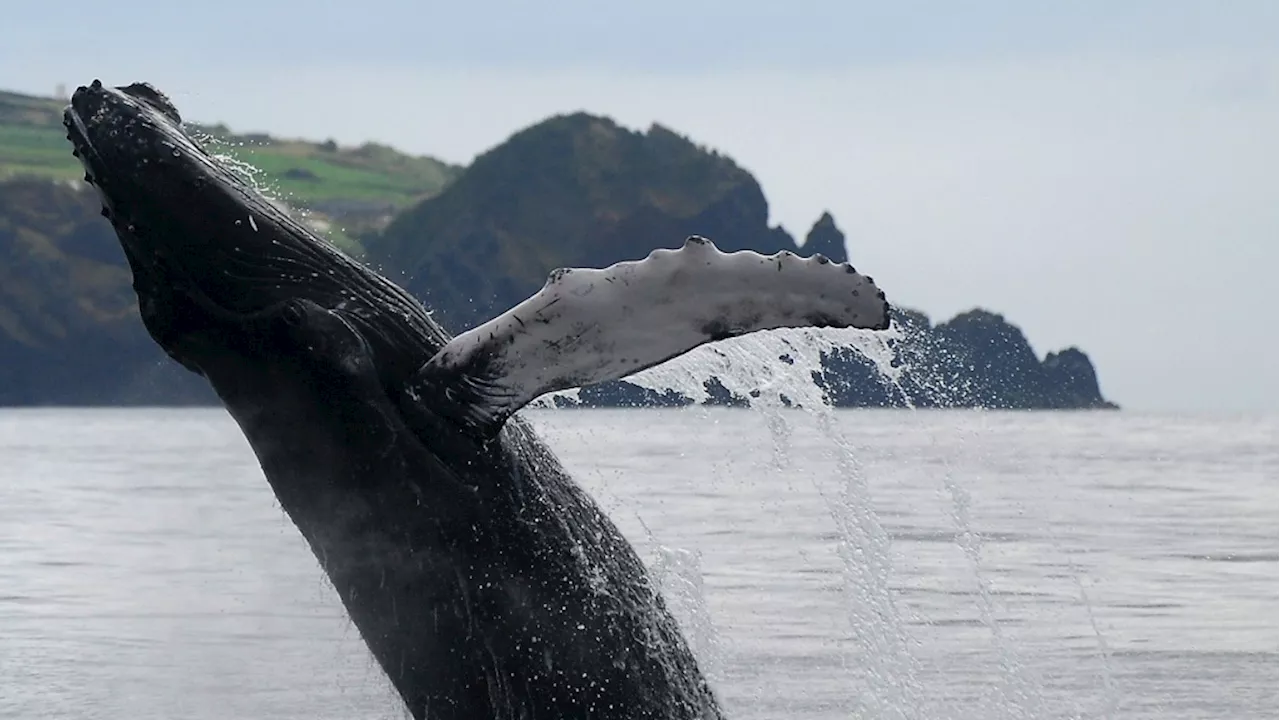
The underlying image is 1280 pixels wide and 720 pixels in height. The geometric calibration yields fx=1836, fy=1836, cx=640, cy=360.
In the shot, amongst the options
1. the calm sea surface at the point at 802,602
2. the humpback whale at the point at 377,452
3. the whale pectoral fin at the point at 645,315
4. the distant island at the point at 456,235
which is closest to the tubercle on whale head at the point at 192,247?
the humpback whale at the point at 377,452

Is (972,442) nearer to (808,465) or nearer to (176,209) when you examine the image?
(808,465)

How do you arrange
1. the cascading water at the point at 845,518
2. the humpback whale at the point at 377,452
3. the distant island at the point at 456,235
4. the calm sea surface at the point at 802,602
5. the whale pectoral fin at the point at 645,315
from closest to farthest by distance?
the whale pectoral fin at the point at 645,315, the humpback whale at the point at 377,452, the cascading water at the point at 845,518, the calm sea surface at the point at 802,602, the distant island at the point at 456,235

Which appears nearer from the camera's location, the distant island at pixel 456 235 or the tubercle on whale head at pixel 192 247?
the tubercle on whale head at pixel 192 247

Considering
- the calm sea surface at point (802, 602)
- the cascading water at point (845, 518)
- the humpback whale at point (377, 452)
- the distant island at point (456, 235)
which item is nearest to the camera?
the humpback whale at point (377, 452)

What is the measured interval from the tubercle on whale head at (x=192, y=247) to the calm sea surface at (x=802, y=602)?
49.9 inches

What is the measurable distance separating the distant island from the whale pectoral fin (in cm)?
9808

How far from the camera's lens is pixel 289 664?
1162 centimetres

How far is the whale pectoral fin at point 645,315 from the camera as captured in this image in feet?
16.8

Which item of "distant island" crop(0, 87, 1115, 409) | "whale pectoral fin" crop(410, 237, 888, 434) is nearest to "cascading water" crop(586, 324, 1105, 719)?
"whale pectoral fin" crop(410, 237, 888, 434)

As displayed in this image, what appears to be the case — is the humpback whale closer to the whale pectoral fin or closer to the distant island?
the whale pectoral fin

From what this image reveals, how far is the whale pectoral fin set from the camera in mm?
5109

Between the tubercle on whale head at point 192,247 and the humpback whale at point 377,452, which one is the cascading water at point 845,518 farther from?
the tubercle on whale head at point 192,247

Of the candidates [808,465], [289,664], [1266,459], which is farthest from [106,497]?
[1266,459]

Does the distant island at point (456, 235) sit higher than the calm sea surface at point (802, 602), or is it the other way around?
the calm sea surface at point (802, 602)
